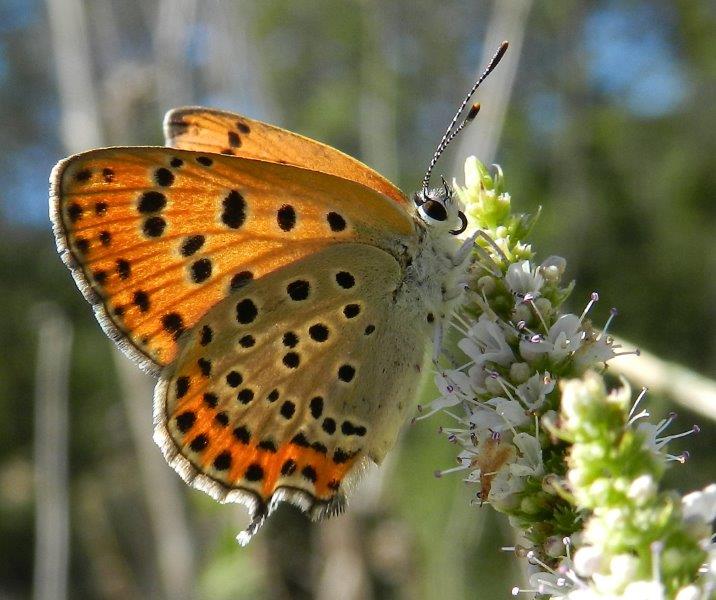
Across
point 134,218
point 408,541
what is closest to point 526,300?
point 134,218

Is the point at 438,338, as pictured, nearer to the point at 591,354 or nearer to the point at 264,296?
the point at 264,296

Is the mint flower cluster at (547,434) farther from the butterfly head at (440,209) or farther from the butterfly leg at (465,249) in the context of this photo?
the butterfly head at (440,209)

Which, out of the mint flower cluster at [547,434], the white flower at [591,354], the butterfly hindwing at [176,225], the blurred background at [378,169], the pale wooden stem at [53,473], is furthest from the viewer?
the pale wooden stem at [53,473]

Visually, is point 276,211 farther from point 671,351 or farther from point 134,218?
point 671,351

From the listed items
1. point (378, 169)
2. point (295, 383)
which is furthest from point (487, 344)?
point (378, 169)

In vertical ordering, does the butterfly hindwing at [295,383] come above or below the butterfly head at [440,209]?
below

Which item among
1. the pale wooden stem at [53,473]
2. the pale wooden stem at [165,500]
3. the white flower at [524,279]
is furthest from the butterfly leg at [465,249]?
the pale wooden stem at [53,473]

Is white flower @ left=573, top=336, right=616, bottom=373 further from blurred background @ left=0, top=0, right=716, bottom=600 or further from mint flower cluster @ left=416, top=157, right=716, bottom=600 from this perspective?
blurred background @ left=0, top=0, right=716, bottom=600

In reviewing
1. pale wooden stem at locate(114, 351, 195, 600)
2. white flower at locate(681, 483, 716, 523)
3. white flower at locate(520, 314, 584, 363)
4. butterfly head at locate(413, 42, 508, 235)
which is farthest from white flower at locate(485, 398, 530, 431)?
pale wooden stem at locate(114, 351, 195, 600)
